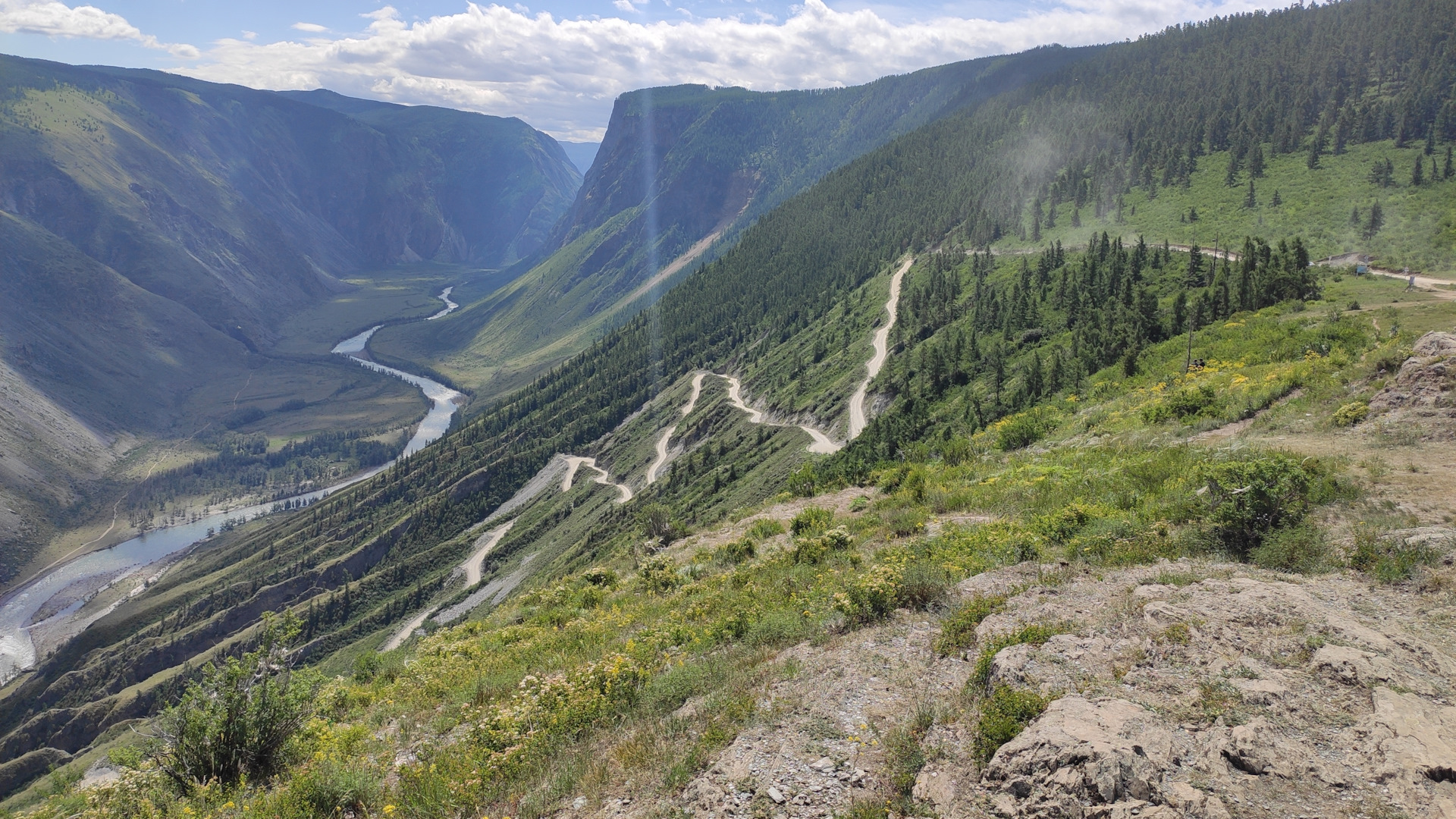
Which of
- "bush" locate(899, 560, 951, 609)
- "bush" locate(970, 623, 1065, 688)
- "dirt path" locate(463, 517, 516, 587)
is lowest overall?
"dirt path" locate(463, 517, 516, 587)

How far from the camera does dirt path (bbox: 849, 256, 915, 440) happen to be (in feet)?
238

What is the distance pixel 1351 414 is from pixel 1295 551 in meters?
10.8

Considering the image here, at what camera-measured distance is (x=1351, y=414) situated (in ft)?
68.0

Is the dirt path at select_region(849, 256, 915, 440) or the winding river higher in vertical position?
the dirt path at select_region(849, 256, 915, 440)

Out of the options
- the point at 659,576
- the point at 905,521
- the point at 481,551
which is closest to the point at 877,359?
the point at 905,521

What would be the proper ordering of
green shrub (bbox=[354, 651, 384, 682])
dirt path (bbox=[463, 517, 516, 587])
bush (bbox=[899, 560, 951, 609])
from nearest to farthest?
bush (bbox=[899, 560, 951, 609]), green shrub (bbox=[354, 651, 384, 682]), dirt path (bbox=[463, 517, 516, 587])

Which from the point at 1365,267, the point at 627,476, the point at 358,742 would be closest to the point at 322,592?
the point at 627,476

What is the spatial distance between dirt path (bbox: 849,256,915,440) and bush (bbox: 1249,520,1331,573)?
152 ft

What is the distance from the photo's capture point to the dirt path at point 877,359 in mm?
72500

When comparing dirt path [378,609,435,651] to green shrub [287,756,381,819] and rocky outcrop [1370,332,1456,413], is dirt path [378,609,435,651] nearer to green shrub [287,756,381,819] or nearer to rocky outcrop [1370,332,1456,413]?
green shrub [287,756,381,819]

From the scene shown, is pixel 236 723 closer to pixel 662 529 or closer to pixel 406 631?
pixel 662 529

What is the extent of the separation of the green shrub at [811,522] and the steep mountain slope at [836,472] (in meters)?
0.29

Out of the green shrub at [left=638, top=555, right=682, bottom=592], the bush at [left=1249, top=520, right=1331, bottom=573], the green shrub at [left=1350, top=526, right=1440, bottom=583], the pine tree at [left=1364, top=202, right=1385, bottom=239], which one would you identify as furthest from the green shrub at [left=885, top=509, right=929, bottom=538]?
the pine tree at [left=1364, top=202, right=1385, bottom=239]

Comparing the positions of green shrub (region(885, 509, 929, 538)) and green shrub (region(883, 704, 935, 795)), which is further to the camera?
green shrub (region(885, 509, 929, 538))
